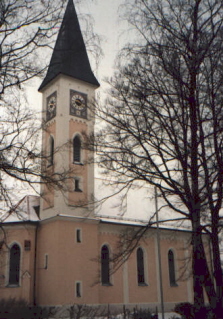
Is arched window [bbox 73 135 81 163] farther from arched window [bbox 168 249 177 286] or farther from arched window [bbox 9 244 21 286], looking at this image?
arched window [bbox 168 249 177 286]

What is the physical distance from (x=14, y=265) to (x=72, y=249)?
4.49 m

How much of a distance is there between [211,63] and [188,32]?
1.09m

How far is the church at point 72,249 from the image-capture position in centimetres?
2539

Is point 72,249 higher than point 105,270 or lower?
higher

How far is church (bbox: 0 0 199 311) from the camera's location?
2539 centimetres

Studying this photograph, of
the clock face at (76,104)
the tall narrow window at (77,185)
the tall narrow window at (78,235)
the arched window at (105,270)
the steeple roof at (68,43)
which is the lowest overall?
the arched window at (105,270)

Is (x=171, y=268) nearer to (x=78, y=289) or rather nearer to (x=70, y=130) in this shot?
(x=78, y=289)

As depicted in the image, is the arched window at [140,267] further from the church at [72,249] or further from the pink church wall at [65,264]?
the pink church wall at [65,264]

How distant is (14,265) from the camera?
2681cm

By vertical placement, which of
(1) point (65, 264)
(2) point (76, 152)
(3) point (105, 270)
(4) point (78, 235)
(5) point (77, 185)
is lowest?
(3) point (105, 270)

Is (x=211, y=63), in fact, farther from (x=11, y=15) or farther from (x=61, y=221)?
(x=61, y=221)

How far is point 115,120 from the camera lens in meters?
11.8

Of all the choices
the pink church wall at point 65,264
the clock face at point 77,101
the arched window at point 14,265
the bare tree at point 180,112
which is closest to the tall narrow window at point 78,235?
the pink church wall at point 65,264

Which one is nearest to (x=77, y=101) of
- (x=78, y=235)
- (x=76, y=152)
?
(x=76, y=152)
